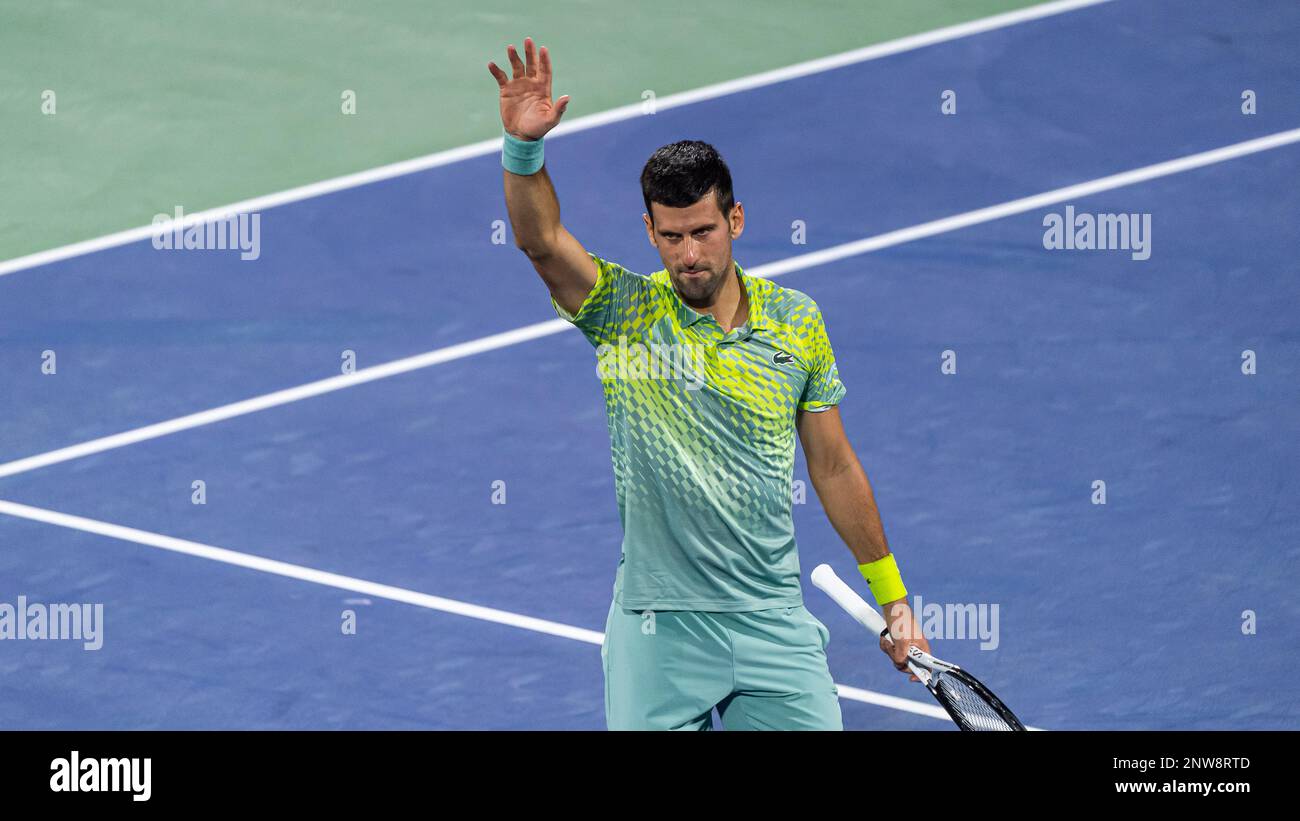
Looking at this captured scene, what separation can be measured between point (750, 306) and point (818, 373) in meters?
0.26

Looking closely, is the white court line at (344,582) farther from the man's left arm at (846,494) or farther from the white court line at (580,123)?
the man's left arm at (846,494)

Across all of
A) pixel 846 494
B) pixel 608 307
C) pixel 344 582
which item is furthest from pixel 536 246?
pixel 344 582

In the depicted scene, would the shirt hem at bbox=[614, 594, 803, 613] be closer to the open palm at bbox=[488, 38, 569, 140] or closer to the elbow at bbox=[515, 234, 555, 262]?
the elbow at bbox=[515, 234, 555, 262]

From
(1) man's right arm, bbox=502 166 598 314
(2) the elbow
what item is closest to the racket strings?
(1) man's right arm, bbox=502 166 598 314

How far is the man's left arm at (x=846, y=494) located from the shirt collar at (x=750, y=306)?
0.31 metres

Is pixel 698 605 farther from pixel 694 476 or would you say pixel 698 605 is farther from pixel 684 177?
pixel 684 177

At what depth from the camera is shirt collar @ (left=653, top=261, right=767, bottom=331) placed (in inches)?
187

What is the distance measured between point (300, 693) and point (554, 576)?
3.74 feet

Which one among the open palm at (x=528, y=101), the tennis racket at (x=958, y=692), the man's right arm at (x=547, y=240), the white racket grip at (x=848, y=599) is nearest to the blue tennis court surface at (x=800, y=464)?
the white racket grip at (x=848, y=599)

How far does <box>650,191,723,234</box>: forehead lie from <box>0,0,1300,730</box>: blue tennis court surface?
285cm

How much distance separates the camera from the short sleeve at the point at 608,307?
468 cm

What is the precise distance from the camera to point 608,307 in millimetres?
4703

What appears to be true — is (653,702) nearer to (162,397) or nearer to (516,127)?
(516,127)
